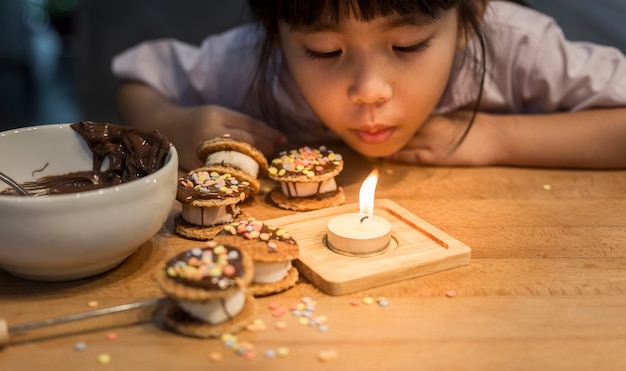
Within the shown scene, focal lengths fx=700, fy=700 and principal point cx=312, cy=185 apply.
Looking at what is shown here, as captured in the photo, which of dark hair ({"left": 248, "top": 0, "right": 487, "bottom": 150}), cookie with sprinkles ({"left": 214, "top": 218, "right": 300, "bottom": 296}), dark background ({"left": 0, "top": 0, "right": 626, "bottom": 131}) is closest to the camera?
cookie with sprinkles ({"left": 214, "top": 218, "right": 300, "bottom": 296})

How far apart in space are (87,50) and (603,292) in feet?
6.99

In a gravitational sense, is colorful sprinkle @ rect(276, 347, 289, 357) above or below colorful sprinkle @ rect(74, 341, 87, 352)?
above

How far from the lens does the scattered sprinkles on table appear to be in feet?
4.03

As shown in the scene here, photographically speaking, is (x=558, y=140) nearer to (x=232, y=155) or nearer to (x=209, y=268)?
(x=232, y=155)

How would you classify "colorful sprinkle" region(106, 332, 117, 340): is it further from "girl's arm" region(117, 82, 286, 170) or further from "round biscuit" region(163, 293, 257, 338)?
"girl's arm" region(117, 82, 286, 170)

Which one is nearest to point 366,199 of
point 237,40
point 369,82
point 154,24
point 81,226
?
point 369,82

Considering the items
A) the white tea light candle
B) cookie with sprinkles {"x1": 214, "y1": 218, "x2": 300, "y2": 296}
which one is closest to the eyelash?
the white tea light candle

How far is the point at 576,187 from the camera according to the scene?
1372mm

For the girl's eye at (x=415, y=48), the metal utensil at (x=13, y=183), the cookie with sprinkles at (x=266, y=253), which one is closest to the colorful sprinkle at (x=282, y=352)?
the cookie with sprinkles at (x=266, y=253)

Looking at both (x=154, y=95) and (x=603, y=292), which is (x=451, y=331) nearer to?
(x=603, y=292)

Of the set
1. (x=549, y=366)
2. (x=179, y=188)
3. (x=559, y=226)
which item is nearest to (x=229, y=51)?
(x=179, y=188)

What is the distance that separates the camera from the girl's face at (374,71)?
1.26 meters

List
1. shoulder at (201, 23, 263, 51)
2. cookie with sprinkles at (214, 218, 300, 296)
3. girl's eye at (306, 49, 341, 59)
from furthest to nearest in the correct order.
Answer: shoulder at (201, 23, 263, 51) < girl's eye at (306, 49, 341, 59) < cookie with sprinkles at (214, 218, 300, 296)

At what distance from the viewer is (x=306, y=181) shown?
1.21 metres
